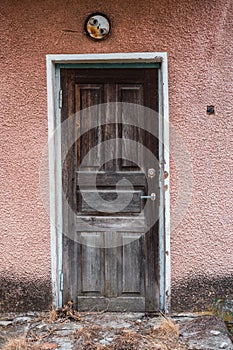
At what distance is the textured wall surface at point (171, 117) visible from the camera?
3875mm

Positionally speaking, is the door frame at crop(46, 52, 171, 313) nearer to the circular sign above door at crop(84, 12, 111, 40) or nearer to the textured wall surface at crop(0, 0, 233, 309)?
the textured wall surface at crop(0, 0, 233, 309)

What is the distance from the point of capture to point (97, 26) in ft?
12.6

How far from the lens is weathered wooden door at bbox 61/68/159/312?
4012 millimetres

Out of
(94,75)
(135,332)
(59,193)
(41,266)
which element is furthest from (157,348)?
(94,75)

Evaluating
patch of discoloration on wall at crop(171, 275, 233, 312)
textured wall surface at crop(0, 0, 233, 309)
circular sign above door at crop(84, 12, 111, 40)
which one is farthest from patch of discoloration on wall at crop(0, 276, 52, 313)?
circular sign above door at crop(84, 12, 111, 40)

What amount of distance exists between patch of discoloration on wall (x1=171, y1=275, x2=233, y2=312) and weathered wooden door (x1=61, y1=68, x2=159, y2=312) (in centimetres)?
22

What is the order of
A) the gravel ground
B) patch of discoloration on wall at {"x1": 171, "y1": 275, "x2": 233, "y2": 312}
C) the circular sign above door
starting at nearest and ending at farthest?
1. the gravel ground
2. the circular sign above door
3. patch of discoloration on wall at {"x1": 171, "y1": 275, "x2": 233, "y2": 312}

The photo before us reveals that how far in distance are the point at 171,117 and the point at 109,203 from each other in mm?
1010

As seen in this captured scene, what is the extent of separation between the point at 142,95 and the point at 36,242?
1734 mm

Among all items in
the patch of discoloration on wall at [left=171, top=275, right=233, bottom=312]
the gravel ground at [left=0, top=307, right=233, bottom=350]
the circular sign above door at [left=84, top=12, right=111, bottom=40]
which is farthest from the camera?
the patch of discoloration on wall at [left=171, top=275, right=233, bottom=312]

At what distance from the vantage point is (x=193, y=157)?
3.95 m

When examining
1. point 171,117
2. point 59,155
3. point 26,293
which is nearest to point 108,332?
point 26,293

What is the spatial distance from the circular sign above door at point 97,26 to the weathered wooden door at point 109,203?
0.32 metres

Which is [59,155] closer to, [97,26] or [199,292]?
[97,26]
